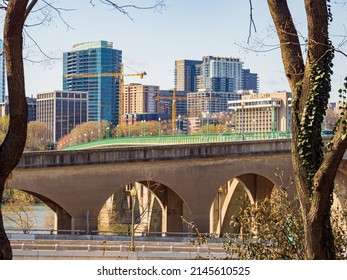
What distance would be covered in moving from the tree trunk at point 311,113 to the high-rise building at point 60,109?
163 metres

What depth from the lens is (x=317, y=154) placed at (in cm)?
963

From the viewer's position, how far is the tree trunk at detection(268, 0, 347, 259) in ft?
30.5

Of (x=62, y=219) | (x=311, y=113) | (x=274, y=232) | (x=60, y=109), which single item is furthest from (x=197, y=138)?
(x=60, y=109)

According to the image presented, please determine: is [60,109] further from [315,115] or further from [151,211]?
[315,115]

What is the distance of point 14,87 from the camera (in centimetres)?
907

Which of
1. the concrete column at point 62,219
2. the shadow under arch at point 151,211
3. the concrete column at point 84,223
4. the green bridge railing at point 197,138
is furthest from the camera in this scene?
the green bridge railing at point 197,138

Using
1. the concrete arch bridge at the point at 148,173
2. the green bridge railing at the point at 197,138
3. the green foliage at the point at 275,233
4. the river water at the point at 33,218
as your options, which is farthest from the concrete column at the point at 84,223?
the green foliage at the point at 275,233

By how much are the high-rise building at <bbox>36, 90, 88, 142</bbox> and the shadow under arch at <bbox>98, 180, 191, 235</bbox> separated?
100m

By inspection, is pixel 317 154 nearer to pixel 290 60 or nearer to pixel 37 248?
pixel 290 60

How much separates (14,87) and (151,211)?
2161 inches

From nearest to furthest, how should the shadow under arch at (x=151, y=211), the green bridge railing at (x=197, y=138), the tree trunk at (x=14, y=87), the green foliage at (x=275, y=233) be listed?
the tree trunk at (x=14, y=87) < the green foliage at (x=275, y=233) < the shadow under arch at (x=151, y=211) < the green bridge railing at (x=197, y=138)

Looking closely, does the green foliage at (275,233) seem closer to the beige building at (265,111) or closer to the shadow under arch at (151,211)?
the shadow under arch at (151,211)

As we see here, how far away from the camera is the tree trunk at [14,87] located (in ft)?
29.5
